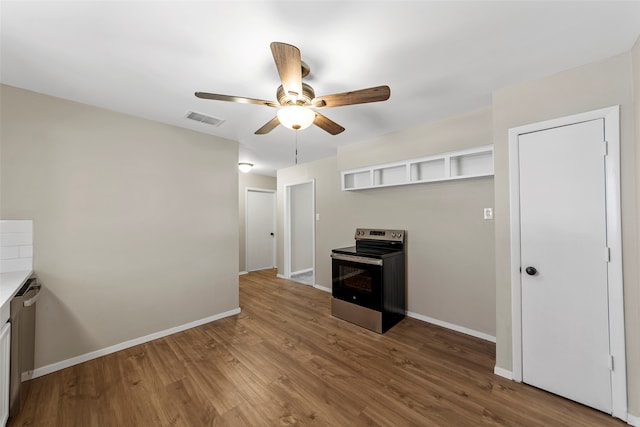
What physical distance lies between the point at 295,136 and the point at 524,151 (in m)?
2.51

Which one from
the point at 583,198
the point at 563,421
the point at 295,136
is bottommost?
the point at 563,421

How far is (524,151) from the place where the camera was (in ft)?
6.68

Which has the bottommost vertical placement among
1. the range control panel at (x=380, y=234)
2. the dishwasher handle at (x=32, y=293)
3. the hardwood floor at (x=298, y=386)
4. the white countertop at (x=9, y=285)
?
the hardwood floor at (x=298, y=386)

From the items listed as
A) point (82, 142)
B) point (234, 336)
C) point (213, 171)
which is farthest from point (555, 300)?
point (82, 142)

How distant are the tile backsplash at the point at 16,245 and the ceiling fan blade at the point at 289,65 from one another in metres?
2.58

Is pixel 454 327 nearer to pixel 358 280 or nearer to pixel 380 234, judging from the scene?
pixel 358 280

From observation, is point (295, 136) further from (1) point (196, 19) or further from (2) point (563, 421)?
(2) point (563, 421)

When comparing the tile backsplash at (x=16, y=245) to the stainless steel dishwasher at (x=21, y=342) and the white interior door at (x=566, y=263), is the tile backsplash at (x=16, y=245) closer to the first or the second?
the stainless steel dishwasher at (x=21, y=342)

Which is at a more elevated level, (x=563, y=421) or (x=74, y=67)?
(x=74, y=67)

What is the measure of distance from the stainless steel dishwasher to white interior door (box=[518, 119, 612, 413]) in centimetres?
374

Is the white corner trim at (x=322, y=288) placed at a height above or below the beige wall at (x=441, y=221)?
below

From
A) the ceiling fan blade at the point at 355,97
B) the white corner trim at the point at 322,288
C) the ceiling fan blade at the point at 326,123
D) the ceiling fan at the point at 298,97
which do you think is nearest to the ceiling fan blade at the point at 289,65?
the ceiling fan at the point at 298,97

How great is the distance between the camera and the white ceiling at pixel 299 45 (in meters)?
1.35

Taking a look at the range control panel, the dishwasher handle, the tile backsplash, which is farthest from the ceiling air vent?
the range control panel
